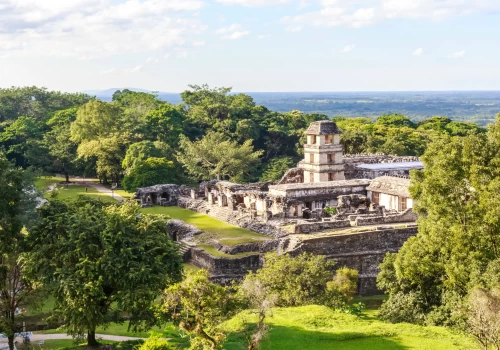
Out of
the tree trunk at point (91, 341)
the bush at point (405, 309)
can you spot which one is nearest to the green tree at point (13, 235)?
the tree trunk at point (91, 341)

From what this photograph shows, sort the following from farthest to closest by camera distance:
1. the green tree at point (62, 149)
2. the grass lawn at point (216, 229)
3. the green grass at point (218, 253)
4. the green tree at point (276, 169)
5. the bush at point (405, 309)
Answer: the green tree at point (276, 169) → the green tree at point (62, 149) → the grass lawn at point (216, 229) → the green grass at point (218, 253) → the bush at point (405, 309)

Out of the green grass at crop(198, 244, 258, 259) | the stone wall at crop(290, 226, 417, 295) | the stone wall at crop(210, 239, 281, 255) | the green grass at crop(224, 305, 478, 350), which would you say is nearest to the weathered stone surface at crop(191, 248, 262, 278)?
the green grass at crop(198, 244, 258, 259)

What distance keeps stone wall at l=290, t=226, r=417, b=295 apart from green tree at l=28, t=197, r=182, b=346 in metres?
10.2

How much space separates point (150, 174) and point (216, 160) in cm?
733

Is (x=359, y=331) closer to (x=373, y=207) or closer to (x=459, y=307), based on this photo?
(x=459, y=307)

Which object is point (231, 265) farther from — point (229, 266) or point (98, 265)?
point (98, 265)

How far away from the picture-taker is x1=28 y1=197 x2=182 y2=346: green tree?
1784 cm

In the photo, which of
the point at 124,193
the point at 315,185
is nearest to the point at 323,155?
the point at 315,185

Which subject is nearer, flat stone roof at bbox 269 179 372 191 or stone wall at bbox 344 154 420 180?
flat stone roof at bbox 269 179 372 191

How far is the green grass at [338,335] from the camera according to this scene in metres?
18.3

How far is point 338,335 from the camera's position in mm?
19172

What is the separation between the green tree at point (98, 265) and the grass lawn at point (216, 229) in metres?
9.92

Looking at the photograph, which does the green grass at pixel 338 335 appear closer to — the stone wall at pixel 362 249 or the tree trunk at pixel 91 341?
the tree trunk at pixel 91 341

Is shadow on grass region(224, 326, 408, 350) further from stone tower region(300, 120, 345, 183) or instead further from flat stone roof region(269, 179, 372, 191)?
stone tower region(300, 120, 345, 183)
